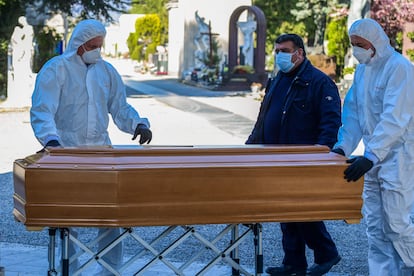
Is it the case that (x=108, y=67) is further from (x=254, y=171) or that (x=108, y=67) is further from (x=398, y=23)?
(x=398, y=23)

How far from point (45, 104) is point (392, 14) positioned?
32.3 m

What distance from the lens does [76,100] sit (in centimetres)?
566

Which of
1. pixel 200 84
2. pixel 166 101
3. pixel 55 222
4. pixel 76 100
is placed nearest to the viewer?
pixel 55 222

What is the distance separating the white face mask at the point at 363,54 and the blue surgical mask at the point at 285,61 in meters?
0.69

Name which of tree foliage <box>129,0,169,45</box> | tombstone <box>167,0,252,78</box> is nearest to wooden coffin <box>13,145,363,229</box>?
tombstone <box>167,0,252,78</box>

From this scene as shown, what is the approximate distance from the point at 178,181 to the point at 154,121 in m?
16.5

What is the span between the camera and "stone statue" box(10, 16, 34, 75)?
2431 cm

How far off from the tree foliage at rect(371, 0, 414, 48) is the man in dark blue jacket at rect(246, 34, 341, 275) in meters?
27.0

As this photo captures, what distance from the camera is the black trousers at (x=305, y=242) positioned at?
6176mm

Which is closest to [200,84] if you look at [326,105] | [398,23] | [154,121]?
[398,23]

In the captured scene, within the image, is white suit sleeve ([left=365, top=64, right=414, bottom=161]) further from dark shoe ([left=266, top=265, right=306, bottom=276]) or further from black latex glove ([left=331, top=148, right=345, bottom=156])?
dark shoe ([left=266, top=265, right=306, bottom=276])

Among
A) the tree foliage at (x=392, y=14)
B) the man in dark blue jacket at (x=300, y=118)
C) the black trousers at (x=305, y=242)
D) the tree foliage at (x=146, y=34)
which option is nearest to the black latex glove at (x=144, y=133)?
the man in dark blue jacket at (x=300, y=118)

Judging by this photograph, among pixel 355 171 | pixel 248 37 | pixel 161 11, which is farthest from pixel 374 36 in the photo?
pixel 161 11

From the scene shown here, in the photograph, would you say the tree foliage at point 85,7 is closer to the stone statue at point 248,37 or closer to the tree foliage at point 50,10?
the tree foliage at point 50,10
